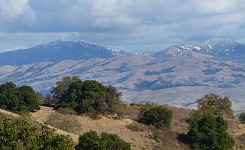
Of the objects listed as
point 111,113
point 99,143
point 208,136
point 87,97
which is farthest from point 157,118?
point 99,143

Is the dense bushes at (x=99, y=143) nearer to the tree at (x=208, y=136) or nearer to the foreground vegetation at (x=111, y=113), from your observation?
the foreground vegetation at (x=111, y=113)

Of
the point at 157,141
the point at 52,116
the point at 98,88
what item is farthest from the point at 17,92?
the point at 157,141

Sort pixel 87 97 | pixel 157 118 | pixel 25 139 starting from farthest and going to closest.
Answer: pixel 87 97 → pixel 157 118 → pixel 25 139

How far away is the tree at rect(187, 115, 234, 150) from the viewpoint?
5981 cm

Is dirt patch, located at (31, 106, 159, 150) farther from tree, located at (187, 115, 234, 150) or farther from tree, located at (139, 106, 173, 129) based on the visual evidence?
tree, located at (187, 115, 234, 150)

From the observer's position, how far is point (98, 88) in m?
72.8

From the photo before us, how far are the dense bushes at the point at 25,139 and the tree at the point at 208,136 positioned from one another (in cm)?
3600

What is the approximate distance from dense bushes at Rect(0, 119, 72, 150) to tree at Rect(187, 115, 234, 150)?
36.0 meters

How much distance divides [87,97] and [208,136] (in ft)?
63.9

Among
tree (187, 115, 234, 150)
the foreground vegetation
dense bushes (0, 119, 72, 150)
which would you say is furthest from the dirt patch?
dense bushes (0, 119, 72, 150)

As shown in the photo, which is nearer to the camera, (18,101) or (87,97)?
(18,101)

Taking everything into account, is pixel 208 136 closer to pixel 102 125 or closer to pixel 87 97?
pixel 102 125

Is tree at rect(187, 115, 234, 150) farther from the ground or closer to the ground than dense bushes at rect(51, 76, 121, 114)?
closer to the ground

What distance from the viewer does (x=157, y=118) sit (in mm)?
66500
